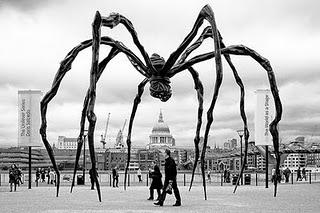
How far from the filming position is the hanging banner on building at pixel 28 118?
25750mm

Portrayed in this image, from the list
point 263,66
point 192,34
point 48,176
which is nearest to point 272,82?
point 263,66

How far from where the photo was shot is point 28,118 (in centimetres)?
2584

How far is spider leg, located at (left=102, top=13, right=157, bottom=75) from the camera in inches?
539

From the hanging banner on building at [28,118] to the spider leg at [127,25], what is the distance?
11.4m

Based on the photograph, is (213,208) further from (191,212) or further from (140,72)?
Result: (140,72)

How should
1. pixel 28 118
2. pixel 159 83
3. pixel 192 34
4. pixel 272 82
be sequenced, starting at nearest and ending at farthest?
pixel 192 34
pixel 272 82
pixel 159 83
pixel 28 118

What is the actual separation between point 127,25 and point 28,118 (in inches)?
497

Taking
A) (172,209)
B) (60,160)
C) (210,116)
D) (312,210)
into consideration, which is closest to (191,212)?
(172,209)

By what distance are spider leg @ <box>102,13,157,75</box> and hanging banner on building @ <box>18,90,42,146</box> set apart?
1141cm

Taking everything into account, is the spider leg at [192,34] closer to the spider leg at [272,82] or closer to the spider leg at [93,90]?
the spider leg at [272,82]

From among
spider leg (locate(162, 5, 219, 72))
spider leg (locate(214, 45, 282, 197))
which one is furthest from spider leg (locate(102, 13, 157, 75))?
spider leg (locate(214, 45, 282, 197))

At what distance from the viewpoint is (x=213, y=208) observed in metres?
14.7

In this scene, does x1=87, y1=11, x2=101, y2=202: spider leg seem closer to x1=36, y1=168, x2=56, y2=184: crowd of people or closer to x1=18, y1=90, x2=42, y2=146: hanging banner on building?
x1=18, y1=90, x2=42, y2=146: hanging banner on building

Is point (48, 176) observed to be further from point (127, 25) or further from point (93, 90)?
point (93, 90)
